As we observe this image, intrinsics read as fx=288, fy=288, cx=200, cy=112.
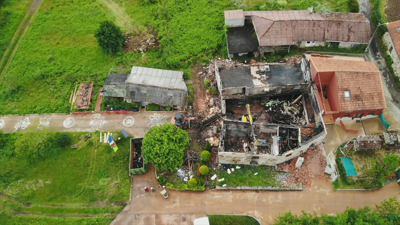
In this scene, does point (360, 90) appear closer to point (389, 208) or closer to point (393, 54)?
point (393, 54)

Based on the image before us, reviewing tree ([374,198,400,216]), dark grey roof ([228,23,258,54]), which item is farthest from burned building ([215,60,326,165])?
tree ([374,198,400,216])

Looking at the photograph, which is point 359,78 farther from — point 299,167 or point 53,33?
point 53,33

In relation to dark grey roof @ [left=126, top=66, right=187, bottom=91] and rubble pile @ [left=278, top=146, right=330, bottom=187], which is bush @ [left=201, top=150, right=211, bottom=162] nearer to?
rubble pile @ [left=278, top=146, right=330, bottom=187]

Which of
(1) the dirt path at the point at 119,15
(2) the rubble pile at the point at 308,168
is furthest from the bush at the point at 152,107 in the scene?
(2) the rubble pile at the point at 308,168

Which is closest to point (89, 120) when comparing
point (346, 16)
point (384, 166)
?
point (384, 166)

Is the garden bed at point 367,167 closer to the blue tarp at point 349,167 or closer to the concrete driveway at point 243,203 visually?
the blue tarp at point 349,167

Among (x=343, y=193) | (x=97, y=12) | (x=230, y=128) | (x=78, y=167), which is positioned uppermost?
(x=97, y=12)
